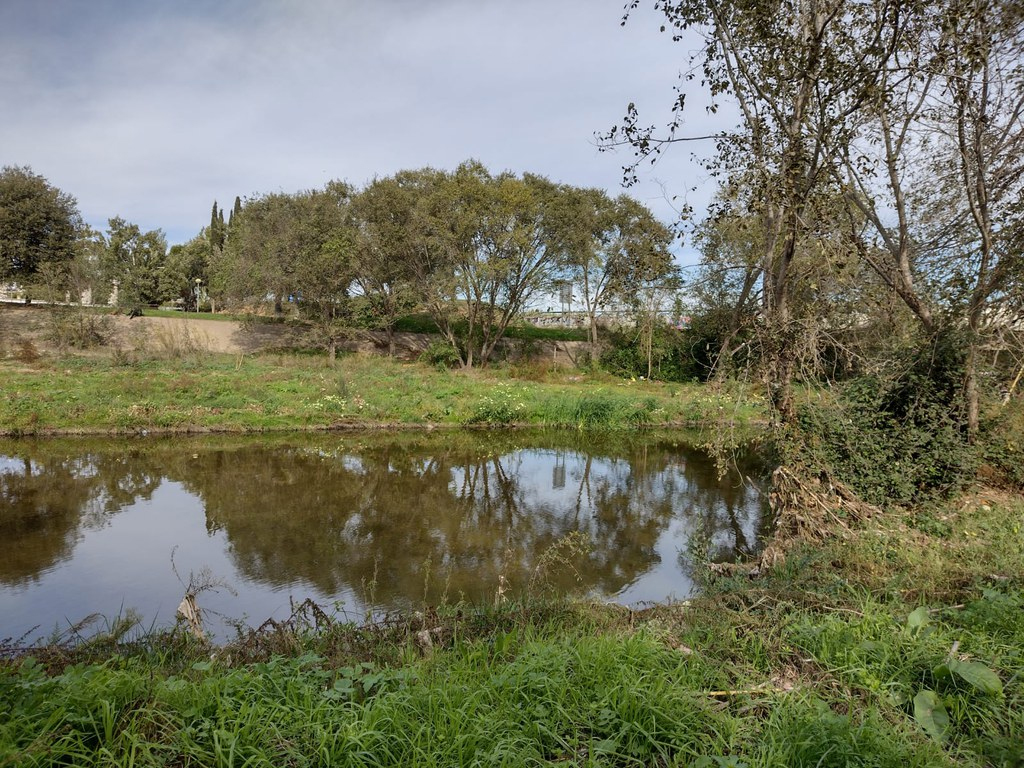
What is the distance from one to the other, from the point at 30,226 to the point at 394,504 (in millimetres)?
27539

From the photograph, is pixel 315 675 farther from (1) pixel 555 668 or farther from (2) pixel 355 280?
(2) pixel 355 280

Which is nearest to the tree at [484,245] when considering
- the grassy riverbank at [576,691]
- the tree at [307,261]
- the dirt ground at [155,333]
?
the tree at [307,261]

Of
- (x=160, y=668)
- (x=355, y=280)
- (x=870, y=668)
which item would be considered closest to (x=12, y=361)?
(x=355, y=280)

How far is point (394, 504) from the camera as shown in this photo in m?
10.2

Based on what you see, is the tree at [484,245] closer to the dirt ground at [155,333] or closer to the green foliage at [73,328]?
the dirt ground at [155,333]

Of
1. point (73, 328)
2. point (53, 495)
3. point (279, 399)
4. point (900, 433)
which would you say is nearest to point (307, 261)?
point (73, 328)

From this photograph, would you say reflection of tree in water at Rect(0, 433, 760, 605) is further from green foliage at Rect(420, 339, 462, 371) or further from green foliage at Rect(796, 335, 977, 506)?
green foliage at Rect(420, 339, 462, 371)

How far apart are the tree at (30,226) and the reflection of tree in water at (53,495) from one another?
17.7m

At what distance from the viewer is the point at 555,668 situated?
3580mm

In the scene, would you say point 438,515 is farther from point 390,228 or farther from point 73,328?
point 73,328

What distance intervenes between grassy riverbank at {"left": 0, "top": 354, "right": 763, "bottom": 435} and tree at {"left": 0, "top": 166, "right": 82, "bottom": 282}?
9.72 metres

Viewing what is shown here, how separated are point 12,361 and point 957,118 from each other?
26.0m

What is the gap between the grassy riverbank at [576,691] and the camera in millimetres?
2816

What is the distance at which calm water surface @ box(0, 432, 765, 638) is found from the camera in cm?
659
